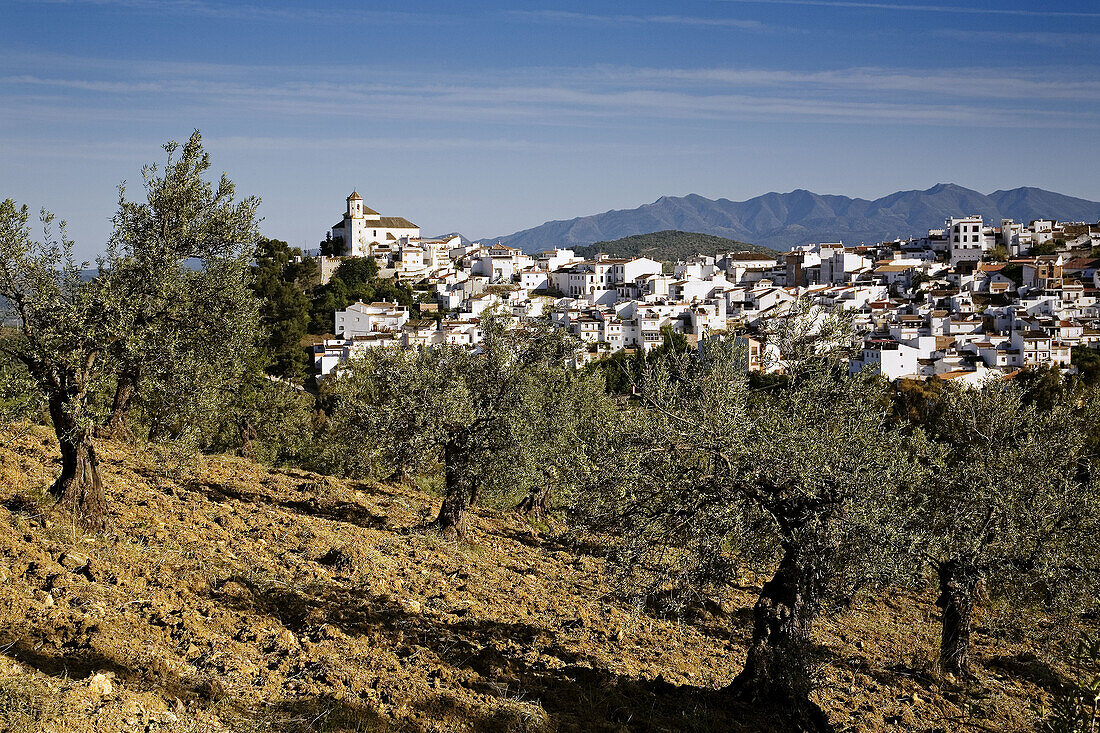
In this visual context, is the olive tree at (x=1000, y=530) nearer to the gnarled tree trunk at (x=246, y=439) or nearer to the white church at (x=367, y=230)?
the gnarled tree trunk at (x=246, y=439)

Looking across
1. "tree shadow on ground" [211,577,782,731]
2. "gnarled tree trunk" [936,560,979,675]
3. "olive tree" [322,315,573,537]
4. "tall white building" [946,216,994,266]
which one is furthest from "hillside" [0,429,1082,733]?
"tall white building" [946,216,994,266]

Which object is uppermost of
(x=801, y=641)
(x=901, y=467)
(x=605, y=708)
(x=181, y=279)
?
(x=181, y=279)

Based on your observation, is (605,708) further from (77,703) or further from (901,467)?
(77,703)

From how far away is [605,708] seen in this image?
945cm

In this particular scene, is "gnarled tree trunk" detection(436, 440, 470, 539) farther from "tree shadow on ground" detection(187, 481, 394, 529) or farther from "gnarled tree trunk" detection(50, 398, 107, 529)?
"gnarled tree trunk" detection(50, 398, 107, 529)

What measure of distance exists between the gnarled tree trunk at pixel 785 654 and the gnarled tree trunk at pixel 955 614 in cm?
406

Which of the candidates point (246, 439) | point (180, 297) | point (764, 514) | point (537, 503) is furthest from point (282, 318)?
point (764, 514)

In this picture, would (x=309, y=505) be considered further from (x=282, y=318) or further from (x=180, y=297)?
(x=282, y=318)

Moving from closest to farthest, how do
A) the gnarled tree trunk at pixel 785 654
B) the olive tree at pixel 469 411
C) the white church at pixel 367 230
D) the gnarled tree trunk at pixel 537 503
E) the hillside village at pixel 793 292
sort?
the gnarled tree trunk at pixel 785 654
the olive tree at pixel 469 411
the gnarled tree trunk at pixel 537 503
the hillside village at pixel 793 292
the white church at pixel 367 230

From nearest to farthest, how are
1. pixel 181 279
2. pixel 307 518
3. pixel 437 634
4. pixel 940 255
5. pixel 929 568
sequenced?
pixel 437 634, pixel 181 279, pixel 929 568, pixel 307 518, pixel 940 255

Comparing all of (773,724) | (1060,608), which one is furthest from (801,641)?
(1060,608)

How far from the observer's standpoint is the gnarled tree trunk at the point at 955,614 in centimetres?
1267

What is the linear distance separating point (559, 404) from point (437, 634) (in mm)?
7741

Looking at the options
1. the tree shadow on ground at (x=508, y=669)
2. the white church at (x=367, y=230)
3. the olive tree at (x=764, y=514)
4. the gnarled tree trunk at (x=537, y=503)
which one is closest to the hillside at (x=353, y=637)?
the tree shadow on ground at (x=508, y=669)
